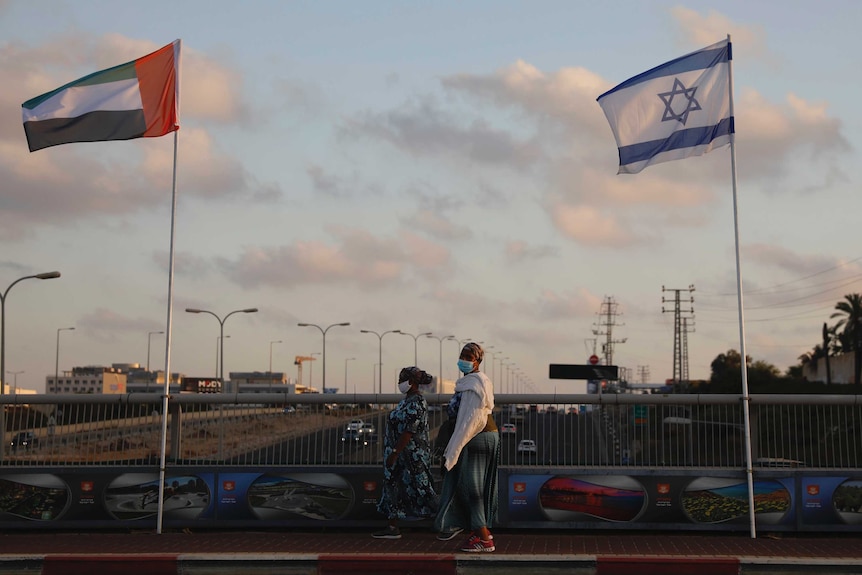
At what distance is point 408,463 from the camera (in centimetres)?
1012

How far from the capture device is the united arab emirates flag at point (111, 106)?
38.3ft

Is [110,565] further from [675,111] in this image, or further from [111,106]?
[675,111]

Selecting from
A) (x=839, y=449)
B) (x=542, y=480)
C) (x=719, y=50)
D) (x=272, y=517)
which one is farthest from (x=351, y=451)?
(x=719, y=50)

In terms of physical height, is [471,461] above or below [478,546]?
above

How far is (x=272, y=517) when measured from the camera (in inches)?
431

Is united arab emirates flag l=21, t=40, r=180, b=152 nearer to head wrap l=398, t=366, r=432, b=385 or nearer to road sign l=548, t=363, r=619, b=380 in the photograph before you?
head wrap l=398, t=366, r=432, b=385

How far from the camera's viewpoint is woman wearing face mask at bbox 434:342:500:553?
29.9ft

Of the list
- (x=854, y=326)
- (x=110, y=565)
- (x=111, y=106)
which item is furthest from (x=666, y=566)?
(x=854, y=326)

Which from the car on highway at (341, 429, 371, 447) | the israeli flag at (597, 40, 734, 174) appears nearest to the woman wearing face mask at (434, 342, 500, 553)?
the car on highway at (341, 429, 371, 447)

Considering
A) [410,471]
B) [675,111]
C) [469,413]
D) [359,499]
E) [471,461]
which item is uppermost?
[675,111]

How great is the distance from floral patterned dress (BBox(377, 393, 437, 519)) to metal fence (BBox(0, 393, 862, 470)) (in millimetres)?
826

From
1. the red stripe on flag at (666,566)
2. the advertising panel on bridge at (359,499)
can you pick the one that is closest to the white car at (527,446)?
the advertising panel on bridge at (359,499)

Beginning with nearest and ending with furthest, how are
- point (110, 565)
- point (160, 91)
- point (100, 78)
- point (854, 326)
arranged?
point (110, 565), point (160, 91), point (100, 78), point (854, 326)

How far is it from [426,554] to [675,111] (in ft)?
18.6
